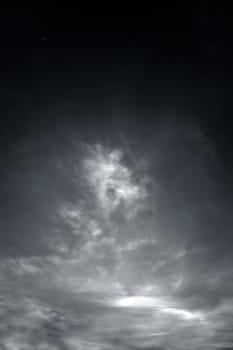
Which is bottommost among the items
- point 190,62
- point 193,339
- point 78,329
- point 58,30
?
point 193,339

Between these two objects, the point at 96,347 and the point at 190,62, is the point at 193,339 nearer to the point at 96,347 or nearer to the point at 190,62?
the point at 96,347

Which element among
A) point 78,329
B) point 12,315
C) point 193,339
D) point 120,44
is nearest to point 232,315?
point 193,339

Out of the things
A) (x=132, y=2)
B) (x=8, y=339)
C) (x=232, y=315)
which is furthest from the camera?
(x=8, y=339)

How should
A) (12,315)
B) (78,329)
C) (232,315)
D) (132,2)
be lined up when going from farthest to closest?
(78,329)
(12,315)
(232,315)
(132,2)

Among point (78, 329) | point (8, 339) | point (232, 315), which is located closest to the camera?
point (232, 315)

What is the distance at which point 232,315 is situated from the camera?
40875mm

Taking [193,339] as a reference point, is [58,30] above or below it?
above

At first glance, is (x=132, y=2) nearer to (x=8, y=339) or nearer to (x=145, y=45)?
(x=145, y=45)

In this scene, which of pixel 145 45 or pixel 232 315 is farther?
pixel 232 315

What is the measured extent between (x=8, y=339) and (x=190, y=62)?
60707mm

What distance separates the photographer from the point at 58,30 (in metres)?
14.9

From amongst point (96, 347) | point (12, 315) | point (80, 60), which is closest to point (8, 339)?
point (12, 315)

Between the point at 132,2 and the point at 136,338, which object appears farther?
the point at 136,338

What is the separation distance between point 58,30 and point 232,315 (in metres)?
44.3
